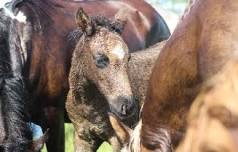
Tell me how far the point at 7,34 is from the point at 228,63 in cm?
428

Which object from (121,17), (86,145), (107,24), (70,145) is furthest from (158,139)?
(70,145)

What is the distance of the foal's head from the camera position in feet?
16.9

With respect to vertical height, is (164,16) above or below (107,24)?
below

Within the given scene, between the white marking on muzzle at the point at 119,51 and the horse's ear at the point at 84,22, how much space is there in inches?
13.0

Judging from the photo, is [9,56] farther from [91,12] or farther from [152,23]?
[152,23]

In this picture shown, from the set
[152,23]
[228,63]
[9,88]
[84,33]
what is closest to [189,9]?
[228,63]

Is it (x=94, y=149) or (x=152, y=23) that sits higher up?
(x=152, y=23)

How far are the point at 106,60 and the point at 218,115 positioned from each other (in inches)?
167

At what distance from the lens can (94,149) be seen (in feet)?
19.2

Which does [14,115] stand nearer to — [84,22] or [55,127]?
[84,22]

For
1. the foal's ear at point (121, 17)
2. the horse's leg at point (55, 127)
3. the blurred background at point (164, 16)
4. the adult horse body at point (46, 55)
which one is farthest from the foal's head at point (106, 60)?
the blurred background at point (164, 16)

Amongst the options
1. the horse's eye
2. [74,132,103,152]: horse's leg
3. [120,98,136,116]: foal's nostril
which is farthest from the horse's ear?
[74,132,103,152]: horse's leg

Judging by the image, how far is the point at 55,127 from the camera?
6086 mm

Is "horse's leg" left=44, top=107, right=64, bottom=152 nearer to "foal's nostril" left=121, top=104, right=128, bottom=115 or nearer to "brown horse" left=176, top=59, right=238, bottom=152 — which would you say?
"foal's nostril" left=121, top=104, right=128, bottom=115
